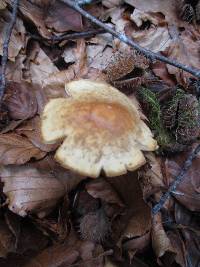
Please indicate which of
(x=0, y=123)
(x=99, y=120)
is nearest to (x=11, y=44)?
(x=0, y=123)

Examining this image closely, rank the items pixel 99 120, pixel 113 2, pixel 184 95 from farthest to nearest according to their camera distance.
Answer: pixel 113 2, pixel 184 95, pixel 99 120

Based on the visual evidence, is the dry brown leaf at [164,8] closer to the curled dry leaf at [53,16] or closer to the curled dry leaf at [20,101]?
the curled dry leaf at [53,16]

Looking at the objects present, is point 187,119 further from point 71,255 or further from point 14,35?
point 14,35

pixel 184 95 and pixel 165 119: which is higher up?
pixel 184 95

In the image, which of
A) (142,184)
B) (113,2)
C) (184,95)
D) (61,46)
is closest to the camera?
(142,184)

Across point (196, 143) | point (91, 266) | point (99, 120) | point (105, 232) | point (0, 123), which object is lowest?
point (91, 266)

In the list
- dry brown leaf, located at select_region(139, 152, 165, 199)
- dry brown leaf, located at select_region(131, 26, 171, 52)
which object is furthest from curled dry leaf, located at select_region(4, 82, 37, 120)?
dry brown leaf, located at select_region(131, 26, 171, 52)

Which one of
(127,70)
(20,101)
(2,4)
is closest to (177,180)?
(127,70)

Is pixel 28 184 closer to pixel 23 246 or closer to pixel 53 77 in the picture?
pixel 23 246

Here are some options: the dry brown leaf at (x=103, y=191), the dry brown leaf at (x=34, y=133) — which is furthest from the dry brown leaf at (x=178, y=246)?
the dry brown leaf at (x=34, y=133)
